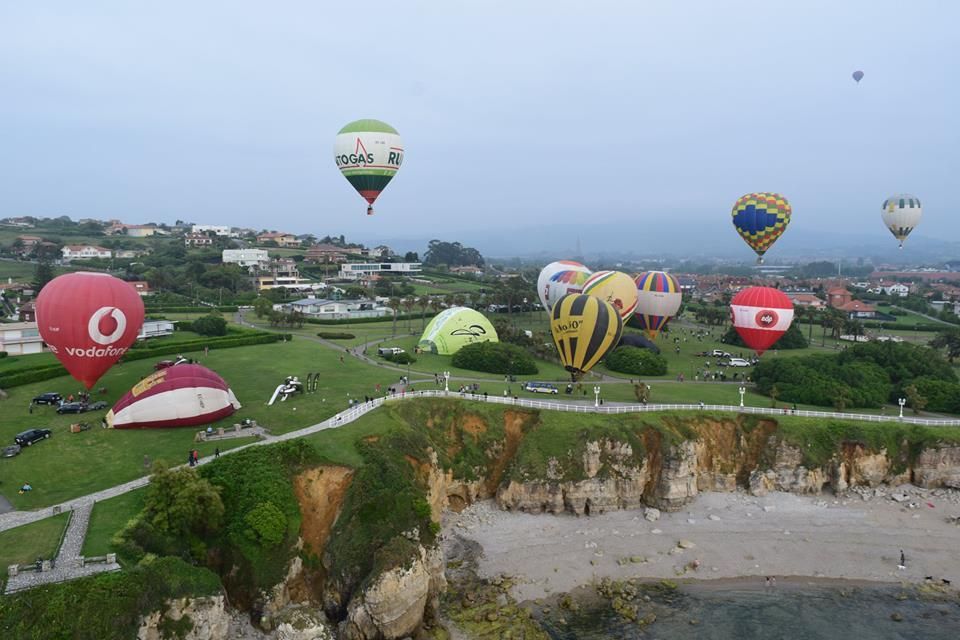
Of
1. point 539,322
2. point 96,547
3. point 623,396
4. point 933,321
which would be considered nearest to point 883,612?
point 623,396

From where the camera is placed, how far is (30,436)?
34.8 meters

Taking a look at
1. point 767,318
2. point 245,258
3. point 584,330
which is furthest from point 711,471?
point 245,258

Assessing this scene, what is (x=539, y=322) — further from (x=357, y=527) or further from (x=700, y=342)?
(x=357, y=527)

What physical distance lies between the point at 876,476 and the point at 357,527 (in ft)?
122

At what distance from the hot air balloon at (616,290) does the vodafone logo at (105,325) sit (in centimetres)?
4425

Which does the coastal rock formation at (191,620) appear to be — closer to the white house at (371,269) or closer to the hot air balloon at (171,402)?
the hot air balloon at (171,402)

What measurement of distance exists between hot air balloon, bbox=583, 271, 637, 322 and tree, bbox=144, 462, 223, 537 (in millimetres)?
45684

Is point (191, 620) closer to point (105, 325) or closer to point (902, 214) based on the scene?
point (105, 325)

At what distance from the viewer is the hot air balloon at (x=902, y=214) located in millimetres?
77000

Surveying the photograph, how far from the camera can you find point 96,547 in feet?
82.7

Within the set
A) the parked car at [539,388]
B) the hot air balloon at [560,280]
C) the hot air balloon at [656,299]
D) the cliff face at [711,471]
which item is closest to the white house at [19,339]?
the parked car at [539,388]

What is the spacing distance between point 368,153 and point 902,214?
68.7 meters

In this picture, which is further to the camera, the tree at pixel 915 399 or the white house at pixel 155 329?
the white house at pixel 155 329

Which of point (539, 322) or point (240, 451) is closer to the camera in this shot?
point (240, 451)
